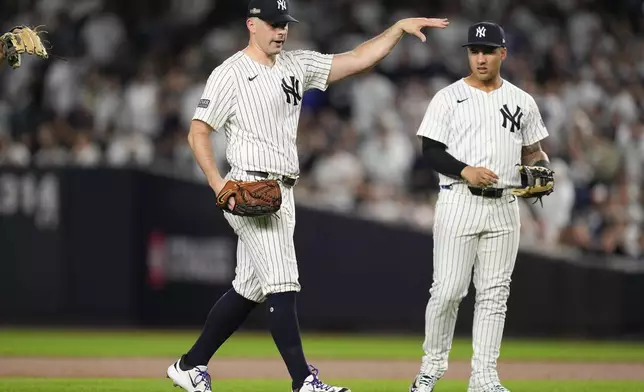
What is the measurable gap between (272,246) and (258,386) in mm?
2005

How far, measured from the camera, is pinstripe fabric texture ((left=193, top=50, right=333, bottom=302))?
6988 mm

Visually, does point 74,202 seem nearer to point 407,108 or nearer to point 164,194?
point 164,194

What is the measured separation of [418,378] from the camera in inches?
299

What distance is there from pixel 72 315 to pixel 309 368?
843 cm

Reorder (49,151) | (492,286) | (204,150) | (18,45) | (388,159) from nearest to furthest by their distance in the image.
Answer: (204,150) → (18,45) → (492,286) → (388,159) → (49,151)

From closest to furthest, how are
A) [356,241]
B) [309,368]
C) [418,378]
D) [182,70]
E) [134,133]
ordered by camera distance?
[309,368] → [418,378] → [356,241] → [134,133] → [182,70]

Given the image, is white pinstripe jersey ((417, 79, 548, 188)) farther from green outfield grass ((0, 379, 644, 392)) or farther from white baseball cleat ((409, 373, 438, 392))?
green outfield grass ((0, 379, 644, 392))

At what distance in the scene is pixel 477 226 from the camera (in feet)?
24.5

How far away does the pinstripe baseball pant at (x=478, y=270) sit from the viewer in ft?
24.5

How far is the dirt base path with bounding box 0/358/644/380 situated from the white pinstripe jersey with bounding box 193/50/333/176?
2969 mm

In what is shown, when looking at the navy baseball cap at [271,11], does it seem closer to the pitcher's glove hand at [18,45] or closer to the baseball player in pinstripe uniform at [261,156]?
the baseball player in pinstripe uniform at [261,156]

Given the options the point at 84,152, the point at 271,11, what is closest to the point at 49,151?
the point at 84,152

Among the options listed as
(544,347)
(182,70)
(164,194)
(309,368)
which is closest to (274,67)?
(309,368)

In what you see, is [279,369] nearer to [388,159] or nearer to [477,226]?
[477,226]
